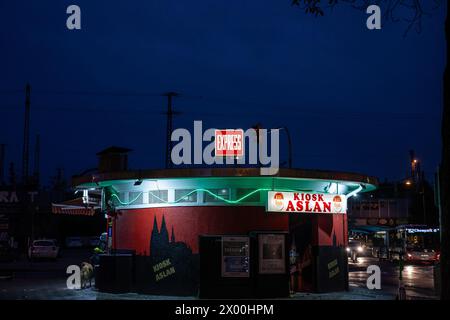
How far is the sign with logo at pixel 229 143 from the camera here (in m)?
19.9

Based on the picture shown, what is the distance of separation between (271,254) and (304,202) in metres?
2.05

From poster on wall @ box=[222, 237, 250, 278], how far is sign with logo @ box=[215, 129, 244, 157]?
130 inches

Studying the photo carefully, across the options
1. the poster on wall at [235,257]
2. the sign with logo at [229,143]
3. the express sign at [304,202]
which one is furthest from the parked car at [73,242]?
the poster on wall at [235,257]

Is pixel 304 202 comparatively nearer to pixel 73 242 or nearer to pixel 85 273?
pixel 85 273

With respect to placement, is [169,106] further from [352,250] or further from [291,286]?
[291,286]

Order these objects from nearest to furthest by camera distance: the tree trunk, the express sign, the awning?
the tree trunk < the express sign < the awning

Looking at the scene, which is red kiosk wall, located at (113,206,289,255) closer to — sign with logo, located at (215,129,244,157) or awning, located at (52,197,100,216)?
sign with logo, located at (215,129,244,157)

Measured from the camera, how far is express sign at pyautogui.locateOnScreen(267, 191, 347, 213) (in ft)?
60.1

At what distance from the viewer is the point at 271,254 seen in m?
18.0

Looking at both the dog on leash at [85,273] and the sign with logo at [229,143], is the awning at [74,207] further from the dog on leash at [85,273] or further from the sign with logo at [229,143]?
the sign with logo at [229,143]

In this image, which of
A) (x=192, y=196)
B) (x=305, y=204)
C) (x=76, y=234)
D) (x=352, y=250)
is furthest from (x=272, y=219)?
(x=76, y=234)

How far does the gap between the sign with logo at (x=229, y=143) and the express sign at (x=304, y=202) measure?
7.47 ft

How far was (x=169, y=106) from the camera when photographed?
42.6 m

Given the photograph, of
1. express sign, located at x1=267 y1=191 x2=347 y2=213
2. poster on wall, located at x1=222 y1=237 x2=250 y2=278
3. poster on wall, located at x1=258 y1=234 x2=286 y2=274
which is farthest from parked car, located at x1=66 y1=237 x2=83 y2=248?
poster on wall, located at x1=258 y1=234 x2=286 y2=274
